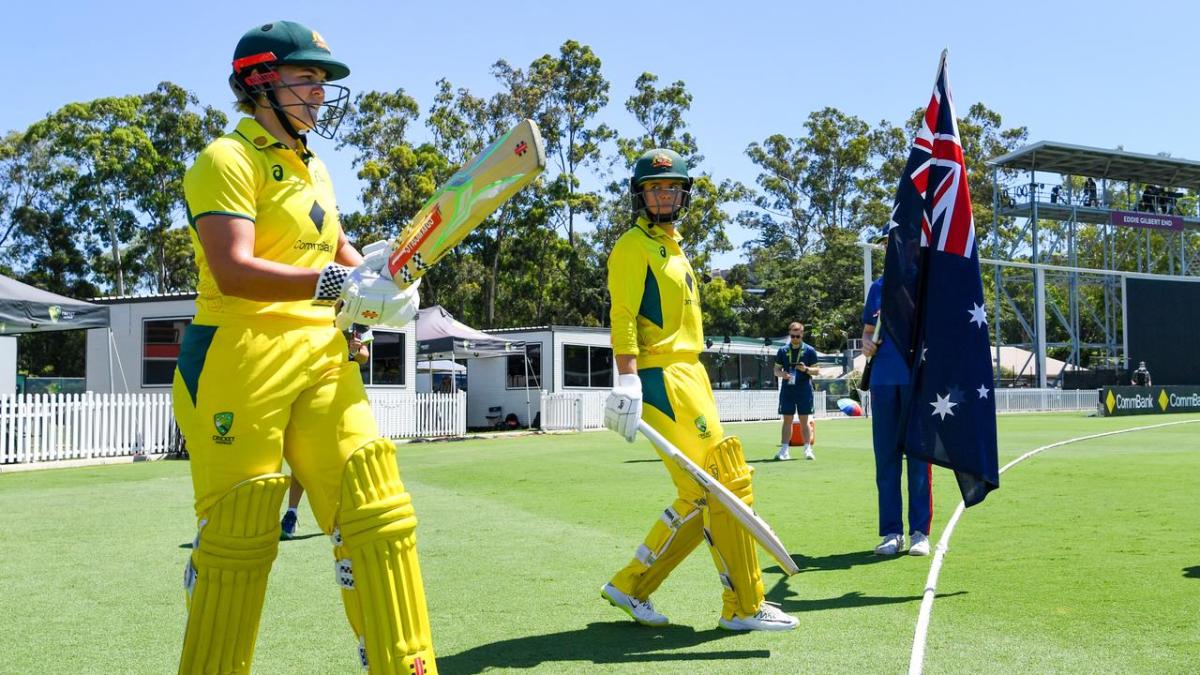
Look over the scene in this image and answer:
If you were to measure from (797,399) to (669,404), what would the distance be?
10.7 m

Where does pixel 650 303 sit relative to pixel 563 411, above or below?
above

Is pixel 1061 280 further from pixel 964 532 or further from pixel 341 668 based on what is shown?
pixel 341 668

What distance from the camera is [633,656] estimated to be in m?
4.23

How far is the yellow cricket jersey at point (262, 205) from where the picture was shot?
2988mm

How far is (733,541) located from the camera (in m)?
4.55

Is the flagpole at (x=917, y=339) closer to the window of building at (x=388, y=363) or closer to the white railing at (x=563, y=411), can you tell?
the window of building at (x=388, y=363)

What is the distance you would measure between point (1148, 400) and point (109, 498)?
31.4 meters

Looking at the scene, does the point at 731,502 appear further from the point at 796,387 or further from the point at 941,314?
the point at 796,387

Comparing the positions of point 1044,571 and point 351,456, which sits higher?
point 351,456

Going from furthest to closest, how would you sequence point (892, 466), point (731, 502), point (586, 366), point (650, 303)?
point (586, 366), point (892, 466), point (650, 303), point (731, 502)

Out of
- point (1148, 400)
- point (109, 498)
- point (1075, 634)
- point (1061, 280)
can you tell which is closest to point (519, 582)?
point (1075, 634)

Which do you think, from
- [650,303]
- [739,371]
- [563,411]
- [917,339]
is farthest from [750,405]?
[650,303]

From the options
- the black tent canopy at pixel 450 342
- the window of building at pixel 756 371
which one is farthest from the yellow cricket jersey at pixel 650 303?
the window of building at pixel 756 371

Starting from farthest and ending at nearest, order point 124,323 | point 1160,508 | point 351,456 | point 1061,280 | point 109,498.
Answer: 1. point 1061,280
2. point 124,323
3. point 109,498
4. point 1160,508
5. point 351,456
